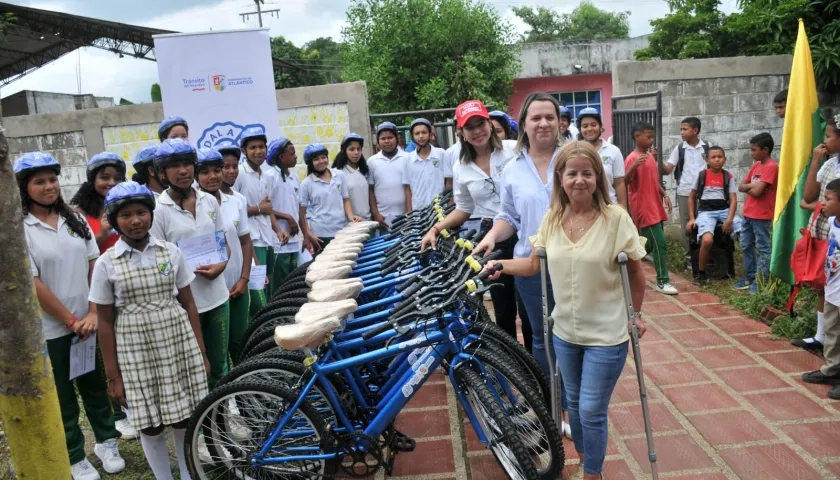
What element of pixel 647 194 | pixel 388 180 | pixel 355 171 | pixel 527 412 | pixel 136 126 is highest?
pixel 136 126

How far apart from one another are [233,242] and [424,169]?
8.31ft

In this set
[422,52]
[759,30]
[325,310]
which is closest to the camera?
[325,310]

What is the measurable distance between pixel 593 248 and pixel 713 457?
4.73 feet

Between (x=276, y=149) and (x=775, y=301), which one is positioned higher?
(x=276, y=149)

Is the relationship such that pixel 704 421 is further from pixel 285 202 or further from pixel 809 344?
pixel 285 202

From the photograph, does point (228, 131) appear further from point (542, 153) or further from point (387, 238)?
point (542, 153)

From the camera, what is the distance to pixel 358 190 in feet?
20.0

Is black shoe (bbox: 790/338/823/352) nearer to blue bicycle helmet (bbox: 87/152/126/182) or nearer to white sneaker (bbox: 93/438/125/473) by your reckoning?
white sneaker (bbox: 93/438/125/473)

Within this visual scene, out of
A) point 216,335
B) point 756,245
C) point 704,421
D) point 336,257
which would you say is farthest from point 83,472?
point 756,245

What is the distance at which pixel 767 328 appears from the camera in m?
5.09

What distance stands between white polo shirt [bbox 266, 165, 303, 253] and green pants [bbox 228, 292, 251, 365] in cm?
128

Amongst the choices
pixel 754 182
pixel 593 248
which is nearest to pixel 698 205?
pixel 754 182

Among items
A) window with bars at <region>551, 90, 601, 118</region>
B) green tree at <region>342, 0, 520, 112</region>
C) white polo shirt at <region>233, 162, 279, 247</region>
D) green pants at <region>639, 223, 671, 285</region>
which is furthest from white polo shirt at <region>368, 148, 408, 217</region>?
window with bars at <region>551, 90, 601, 118</region>

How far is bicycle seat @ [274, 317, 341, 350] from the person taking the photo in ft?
9.51
